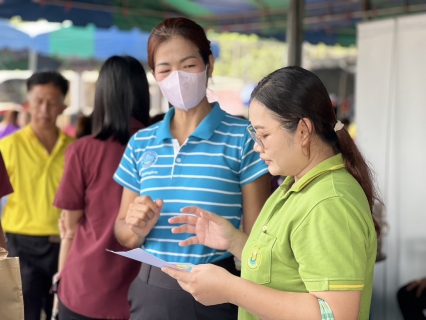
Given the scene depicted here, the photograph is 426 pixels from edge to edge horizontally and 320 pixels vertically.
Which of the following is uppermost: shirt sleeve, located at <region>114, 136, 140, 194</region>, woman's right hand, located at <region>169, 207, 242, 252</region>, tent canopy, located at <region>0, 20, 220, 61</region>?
tent canopy, located at <region>0, 20, 220, 61</region>

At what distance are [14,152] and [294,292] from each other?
2.44m

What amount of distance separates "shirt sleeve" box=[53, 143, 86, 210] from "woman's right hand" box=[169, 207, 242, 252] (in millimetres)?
793

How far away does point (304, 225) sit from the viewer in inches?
51.6

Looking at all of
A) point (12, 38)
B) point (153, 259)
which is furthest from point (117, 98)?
point (12, 38)

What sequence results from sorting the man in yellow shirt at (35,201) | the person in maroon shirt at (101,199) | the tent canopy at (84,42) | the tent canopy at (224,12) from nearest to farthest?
the person in maroon shirt at (101,199)
the man in yellow shirt at (35,201)
the tent canopy at (224,12)
the tent canopy at (84,42)

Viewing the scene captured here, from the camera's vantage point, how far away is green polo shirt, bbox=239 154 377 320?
125 centimetres

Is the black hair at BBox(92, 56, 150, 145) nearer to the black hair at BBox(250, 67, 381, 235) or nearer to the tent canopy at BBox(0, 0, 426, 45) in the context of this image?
the black hair at BBox(250, 67, 381, 235)

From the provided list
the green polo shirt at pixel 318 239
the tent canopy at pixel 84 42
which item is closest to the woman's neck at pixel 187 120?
the green polo shirt at pixel 318 239

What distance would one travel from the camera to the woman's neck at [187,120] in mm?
1999

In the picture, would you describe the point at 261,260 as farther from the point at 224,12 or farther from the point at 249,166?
the point at 224,12

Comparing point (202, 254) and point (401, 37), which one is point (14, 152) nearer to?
point (202, 254)

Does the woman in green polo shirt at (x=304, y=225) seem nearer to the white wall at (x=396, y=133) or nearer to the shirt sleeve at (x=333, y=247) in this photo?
the shirt sleeve at (x=333, y=247)

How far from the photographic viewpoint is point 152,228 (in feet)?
6.30

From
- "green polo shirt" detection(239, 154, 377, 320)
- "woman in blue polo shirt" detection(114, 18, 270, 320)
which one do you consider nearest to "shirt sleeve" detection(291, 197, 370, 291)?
"green polo shirt" detection(239, 154, 377, 320)
